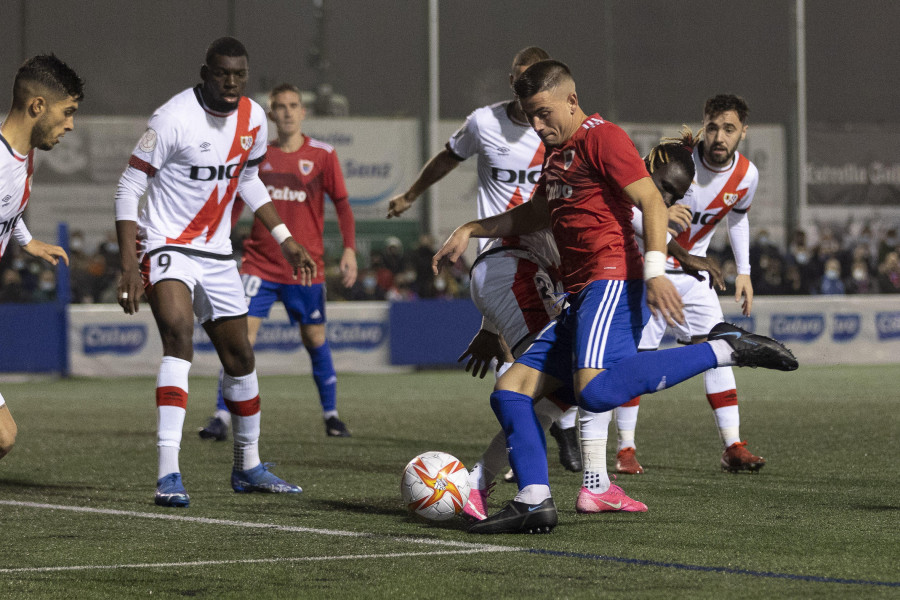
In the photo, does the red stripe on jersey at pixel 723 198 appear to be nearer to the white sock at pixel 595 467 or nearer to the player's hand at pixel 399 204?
the player's hand at pixel 399 204

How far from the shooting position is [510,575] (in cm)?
440

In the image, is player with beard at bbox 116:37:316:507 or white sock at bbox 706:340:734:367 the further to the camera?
player with beard at bbox 116:37:316:507

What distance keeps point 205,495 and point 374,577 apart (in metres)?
2.53

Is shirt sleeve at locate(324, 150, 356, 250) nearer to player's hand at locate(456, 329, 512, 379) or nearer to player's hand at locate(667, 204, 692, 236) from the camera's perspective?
player's hand at locate(456, 329, 512, 379)

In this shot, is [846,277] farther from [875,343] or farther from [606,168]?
[606,168]

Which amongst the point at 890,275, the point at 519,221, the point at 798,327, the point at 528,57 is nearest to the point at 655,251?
the point at 519,221

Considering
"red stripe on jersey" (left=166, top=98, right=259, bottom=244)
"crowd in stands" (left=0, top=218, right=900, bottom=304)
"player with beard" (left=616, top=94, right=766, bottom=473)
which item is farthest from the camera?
"crowd in stands" (left=0, top=218, right=900, bottom=304)

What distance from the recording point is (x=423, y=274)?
20.0 metres

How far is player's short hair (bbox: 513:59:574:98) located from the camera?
5359 millimetres

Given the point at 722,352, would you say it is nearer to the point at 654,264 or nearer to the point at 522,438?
the point at 654,264

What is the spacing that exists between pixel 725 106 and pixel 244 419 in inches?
133

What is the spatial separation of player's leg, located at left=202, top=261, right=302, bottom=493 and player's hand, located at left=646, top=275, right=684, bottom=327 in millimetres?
2486

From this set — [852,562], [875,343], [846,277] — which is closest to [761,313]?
[875,343]

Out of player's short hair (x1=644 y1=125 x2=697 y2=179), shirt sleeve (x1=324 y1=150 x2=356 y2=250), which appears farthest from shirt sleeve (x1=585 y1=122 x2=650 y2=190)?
shirt sleeve (x1=324 y1=150 x2=356 y2=250)
